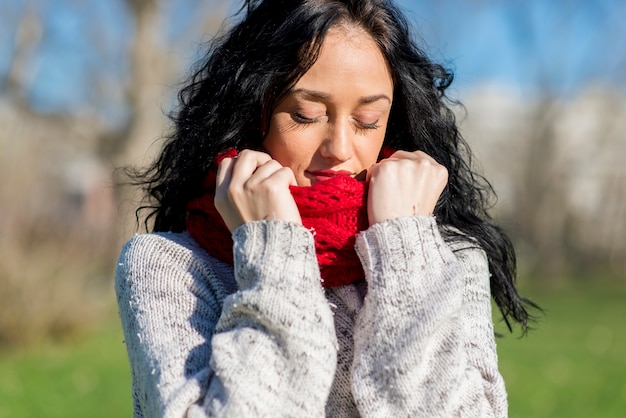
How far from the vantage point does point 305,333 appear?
1.90m

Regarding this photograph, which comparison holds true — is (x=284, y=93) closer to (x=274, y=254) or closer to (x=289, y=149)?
(x=289, y=149)

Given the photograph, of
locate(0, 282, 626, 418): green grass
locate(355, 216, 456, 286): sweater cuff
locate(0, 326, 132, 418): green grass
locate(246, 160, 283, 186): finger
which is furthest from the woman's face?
locate(0, 326, 132, 418): green grass

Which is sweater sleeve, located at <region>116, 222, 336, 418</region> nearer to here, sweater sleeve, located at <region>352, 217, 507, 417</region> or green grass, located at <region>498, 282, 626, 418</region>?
sweater sleeve, located at <region>352, 217, 507, 417</region>

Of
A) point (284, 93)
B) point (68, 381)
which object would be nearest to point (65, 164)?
point (68, 381)

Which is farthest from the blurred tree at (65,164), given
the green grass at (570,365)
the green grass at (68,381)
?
the green grass at (570,365)

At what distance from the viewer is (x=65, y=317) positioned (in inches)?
364

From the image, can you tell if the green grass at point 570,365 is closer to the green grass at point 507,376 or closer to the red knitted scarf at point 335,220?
the green grass at point 507,376

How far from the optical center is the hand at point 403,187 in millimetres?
2119

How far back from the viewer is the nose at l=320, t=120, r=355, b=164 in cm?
219

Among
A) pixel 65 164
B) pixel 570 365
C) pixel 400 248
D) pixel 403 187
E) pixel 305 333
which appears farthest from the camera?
pixel 65 164

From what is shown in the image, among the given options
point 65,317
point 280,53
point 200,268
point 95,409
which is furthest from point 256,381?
point 65,317

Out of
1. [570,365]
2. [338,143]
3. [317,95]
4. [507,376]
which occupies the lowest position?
[570,365]

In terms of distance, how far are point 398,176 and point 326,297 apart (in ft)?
1.18

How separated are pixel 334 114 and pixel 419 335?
2.06 feet
